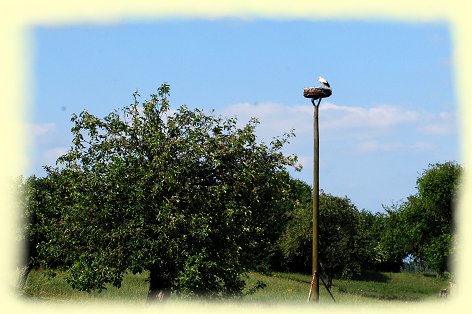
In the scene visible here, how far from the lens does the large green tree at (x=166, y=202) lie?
20672 mm

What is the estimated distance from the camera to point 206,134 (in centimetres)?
2248

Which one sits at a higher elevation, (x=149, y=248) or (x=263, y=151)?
(x=263, y=151)

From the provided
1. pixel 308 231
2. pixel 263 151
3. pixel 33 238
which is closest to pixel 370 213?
pixel 308 231

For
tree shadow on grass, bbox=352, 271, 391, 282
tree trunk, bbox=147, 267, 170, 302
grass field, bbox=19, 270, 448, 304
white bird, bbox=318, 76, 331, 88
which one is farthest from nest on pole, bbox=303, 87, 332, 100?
tree shadow on grass, bbox=352, 271, 391, 282

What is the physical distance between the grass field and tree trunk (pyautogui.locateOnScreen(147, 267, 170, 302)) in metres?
1.23

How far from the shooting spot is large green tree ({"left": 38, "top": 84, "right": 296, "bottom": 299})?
20672 mm

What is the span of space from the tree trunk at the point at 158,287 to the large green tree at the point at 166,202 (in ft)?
0.13

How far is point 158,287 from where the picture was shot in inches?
862

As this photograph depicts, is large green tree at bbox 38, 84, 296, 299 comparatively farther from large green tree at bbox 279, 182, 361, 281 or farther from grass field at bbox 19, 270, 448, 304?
large green tree at bbox 279, 182, 361, 281

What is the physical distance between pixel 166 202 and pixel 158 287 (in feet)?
9.90

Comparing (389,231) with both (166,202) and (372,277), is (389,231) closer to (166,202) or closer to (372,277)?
(372,277)

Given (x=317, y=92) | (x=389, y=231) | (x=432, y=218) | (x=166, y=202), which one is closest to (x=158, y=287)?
(x=166, y=202)

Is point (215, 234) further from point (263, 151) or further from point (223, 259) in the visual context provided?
point (263, 151)

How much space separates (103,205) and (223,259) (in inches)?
172
